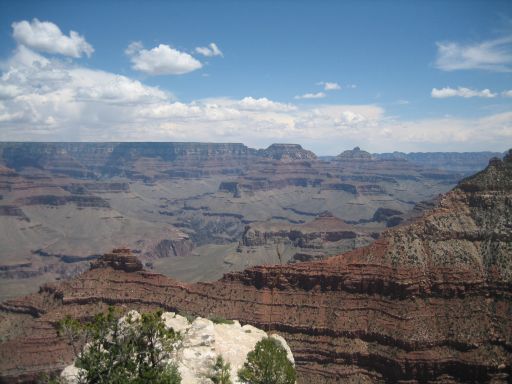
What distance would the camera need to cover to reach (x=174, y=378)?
135ft

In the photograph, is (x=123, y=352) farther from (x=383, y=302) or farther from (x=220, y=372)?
(x=383, y=302)

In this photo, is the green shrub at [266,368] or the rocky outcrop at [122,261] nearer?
the green shrub at [266,368]

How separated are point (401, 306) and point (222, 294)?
32.9m

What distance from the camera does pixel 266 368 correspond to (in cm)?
5200

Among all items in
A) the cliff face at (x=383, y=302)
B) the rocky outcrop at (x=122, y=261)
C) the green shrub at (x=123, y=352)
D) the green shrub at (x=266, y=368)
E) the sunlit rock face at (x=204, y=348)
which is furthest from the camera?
the rocky outcrop at (x=122, y=261)

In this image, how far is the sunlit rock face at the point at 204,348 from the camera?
50062mm

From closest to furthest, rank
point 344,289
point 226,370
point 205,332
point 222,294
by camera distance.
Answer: point 226,370
point 205,332
point 344,289
point 222,294

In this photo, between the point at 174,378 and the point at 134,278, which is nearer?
the point at 174,378

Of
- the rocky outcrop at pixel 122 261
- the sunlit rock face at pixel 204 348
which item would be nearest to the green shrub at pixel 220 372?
the sunlit rock face at pixel 204 348

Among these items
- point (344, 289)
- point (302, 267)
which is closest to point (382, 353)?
point (344, 289)

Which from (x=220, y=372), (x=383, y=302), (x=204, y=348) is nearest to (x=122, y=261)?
(x=204, y=348)

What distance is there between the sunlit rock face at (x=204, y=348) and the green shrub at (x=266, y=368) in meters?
1.34

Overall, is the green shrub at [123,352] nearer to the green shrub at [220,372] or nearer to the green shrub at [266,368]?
the green shrub at [220,372]

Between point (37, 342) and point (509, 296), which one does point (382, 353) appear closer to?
point (509, 296)
